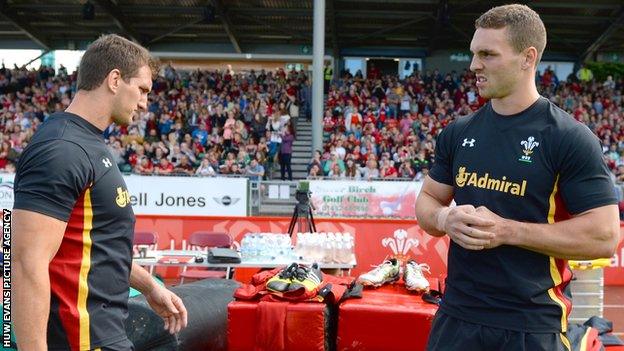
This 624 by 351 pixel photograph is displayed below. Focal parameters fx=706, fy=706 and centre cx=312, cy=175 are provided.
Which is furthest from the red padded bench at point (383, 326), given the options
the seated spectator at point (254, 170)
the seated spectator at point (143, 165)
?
the seated spectator at point (143, 165)

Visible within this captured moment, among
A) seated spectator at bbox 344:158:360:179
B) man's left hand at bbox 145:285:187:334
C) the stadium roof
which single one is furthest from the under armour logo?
the stadium roof

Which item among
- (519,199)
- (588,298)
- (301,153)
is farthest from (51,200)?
(301,153)

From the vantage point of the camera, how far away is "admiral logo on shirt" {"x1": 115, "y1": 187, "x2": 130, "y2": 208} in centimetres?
253

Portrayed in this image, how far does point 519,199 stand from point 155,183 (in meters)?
13.9

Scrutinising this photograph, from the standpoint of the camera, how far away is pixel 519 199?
247 cm

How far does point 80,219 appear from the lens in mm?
2410

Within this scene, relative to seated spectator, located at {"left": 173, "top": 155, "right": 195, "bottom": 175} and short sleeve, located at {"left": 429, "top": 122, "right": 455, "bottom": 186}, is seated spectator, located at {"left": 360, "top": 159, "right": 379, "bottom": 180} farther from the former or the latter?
short sleeve, located at {"left": 429, "top": 122, "right": 455, "bottom": 186}

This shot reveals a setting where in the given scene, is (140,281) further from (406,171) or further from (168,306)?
(406,171)

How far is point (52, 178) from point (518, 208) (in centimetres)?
158

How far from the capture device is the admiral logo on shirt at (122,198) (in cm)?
253

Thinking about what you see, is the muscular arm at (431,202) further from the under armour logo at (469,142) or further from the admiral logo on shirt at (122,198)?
the admiral logo on shirt at (122,198)

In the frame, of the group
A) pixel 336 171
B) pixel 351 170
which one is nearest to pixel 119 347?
pixel 336 171

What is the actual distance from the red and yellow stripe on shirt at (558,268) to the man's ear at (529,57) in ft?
1.40

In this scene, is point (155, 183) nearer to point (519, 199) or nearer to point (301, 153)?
point (301, 153)
